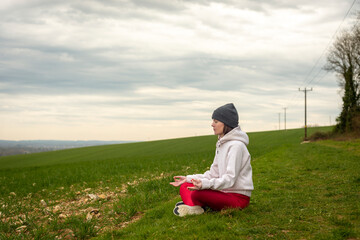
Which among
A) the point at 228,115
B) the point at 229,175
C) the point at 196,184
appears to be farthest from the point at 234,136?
the point at 196,184

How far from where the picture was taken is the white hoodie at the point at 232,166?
18.0ft

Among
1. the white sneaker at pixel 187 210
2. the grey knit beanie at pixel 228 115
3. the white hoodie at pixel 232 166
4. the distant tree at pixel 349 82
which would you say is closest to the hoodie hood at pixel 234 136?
the white hoodie at pixel 232 166

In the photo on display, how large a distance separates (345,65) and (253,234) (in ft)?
176

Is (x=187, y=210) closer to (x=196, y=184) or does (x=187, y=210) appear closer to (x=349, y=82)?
(x=196, y=184)

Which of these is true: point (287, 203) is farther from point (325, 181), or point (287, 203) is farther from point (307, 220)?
point (325, 181)

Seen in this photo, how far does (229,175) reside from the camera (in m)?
5.50

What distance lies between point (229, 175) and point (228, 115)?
1.05 metres

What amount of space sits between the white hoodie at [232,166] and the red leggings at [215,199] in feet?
0.36

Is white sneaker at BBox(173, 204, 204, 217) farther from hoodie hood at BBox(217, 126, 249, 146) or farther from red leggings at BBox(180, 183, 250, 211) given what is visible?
hoodie hood at BBox(217, 126, 249, 146)

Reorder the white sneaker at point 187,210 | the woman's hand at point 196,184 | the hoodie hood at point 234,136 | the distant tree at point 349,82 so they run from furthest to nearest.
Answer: the distant tree at point 349,82 < the white sneaker at point 187,210 < the hoodie hood at point 234,136 < the woman's hand at point 196,184

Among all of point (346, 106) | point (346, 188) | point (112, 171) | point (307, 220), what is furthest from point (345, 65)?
point (307, 220)

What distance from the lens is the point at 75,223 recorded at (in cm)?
704

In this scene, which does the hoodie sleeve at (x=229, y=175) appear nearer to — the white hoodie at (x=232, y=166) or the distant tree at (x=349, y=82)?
the white hoodie at (x=232, y=166)

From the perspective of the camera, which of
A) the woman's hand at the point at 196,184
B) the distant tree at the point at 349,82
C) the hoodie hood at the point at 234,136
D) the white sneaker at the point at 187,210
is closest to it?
the woman's hand at the point at 196,184
